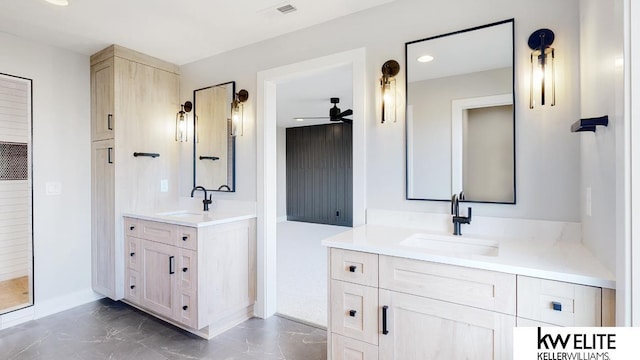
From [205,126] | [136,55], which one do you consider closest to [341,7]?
[205,126]

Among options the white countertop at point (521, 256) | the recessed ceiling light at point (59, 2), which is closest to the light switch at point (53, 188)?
the recessed ceiling light at point (59, 2)

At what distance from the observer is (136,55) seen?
303 cm

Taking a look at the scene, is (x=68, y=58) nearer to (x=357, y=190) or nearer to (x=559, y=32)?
(x=357, y=190)

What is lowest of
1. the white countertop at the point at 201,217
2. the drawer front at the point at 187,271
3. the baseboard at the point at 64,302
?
the baseboard at the point at 64,302

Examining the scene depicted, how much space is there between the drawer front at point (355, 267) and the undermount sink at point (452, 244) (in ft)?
0.68

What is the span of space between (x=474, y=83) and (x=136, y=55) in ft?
9.94

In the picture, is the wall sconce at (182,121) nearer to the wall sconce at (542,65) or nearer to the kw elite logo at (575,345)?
the wall sconce at (542,65)

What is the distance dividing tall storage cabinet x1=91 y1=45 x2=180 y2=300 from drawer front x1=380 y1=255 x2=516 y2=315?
262 centimetres

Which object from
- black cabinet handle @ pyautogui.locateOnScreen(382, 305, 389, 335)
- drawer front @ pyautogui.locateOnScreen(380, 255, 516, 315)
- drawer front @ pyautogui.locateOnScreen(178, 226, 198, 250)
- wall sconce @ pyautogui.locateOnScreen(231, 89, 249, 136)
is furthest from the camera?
wall sconce @ pyautogui.locateOnScreen(231, 89, 249, 136)

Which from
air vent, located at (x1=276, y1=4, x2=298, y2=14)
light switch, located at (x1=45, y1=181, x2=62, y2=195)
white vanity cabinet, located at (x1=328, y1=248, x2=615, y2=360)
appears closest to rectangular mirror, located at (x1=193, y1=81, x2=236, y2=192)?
air vent, located at (x1=276, y1=4, x2=298, y2=14)

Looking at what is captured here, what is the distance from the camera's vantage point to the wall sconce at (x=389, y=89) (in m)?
2.10

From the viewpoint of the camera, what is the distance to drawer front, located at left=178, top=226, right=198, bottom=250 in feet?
7.72

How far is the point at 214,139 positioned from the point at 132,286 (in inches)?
61.7

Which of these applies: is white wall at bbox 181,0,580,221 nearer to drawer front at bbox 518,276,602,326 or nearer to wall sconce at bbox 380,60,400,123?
wall sconce at bbox 380,60,400,123
